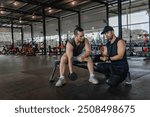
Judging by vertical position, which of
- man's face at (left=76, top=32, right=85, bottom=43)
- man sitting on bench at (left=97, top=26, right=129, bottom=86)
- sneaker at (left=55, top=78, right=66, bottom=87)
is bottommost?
sneaker at (left=55, top=78, right=66, bottom=87)

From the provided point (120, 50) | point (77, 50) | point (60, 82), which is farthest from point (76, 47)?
point (120, 50)

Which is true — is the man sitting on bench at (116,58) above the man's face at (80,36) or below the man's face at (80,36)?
below

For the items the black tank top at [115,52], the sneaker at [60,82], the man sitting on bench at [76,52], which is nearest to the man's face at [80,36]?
the man sitting on bench at [76,52]

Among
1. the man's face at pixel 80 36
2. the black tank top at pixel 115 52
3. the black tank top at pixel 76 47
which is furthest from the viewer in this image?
the black tank top at pixel 76 47

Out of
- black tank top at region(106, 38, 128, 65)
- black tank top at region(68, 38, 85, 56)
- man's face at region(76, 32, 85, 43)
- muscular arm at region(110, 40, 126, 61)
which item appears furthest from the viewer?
black tank top at region(68, 38, 85, 56)

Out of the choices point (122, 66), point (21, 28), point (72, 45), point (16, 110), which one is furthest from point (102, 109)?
point (21, 28)

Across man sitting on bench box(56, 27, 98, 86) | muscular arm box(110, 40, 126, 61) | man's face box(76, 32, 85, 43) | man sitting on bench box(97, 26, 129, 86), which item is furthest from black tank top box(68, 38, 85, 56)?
muscular arm box(110, 40, 126, 61)

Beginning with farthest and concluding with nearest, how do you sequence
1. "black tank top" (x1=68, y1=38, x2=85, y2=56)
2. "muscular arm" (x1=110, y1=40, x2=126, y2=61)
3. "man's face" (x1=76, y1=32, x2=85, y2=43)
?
"black tank top" (x1=68, y1=38, x2=85, y2=56) → "man's face" (x1=76, y1=32, x2=85, y2=43) → "muscular arm" (x1=110, y1=40, x2=126, y2=61)

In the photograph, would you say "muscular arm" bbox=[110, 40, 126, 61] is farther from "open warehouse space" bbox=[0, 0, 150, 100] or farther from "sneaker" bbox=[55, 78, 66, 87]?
"sneaker" bbox=[55, 78, 66, 87]

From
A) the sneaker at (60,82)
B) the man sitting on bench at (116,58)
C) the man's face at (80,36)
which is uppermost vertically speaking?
the man's face at (80,36)

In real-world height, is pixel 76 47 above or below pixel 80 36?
below

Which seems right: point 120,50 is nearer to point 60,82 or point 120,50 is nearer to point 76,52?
point 76,52

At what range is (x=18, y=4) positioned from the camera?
12945 millimetres

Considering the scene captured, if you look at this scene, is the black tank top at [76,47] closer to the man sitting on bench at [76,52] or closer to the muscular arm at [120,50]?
the man sitting on bench at [76,52]
